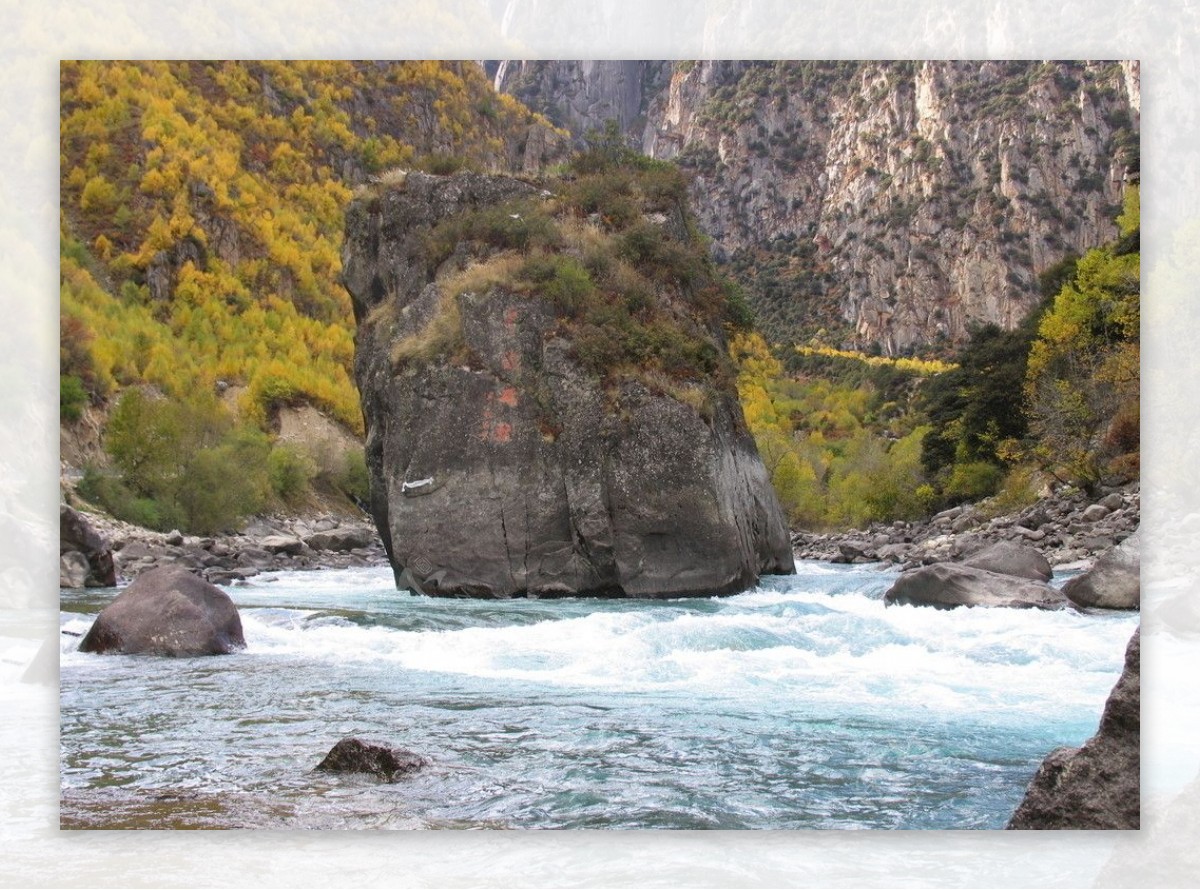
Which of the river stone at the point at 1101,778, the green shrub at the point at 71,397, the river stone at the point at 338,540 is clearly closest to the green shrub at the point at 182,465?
the river stone at the point at 338,540

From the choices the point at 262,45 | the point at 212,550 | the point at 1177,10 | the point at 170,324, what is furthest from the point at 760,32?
the point at 212,550

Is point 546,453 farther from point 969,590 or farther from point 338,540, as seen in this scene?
point 338,540

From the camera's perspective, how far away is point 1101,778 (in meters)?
5.84

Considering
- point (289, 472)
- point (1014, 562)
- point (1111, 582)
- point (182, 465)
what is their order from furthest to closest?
1. point (289, 472)
2. point (182, 465)
3. point (1014, 562)
4. point (1111, 582)

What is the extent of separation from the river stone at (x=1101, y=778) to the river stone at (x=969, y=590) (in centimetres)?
724

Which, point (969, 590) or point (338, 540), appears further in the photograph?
point (338, 540)

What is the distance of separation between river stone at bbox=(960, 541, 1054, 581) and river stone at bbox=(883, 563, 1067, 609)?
3.87 feet

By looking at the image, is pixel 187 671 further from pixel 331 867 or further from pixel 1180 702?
pixel 1180 702

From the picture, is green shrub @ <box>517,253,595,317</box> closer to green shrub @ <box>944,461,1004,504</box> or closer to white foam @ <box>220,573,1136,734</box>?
white foam @ <box>220,573,1136,734</box>

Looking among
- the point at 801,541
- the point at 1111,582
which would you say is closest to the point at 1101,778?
the point at 1111,582

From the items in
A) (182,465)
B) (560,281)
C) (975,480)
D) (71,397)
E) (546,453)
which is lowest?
(975,480)

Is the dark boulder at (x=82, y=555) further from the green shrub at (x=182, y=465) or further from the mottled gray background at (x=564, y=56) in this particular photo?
the mottled gray background at (x=564, y=56)

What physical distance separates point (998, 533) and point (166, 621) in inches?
676

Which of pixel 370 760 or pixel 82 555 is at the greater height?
pixel 82 555
